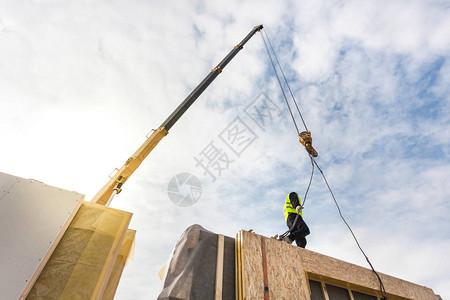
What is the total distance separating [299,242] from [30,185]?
234 inches

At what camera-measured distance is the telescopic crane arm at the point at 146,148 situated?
5.37 meters

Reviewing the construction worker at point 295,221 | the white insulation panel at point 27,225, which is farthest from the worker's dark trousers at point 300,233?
the white insulation panel at point 27,225

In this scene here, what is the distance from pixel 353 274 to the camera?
15.7ft

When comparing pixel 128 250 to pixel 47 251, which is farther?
pixel 128 250

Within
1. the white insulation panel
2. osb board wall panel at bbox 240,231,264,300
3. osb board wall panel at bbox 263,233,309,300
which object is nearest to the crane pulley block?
osb board wall panel at bbox 263,233,309,300

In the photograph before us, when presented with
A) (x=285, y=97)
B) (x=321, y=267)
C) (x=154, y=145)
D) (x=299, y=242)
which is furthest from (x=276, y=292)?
(x=285, y=97)

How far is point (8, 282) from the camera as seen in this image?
A: 9.09 feet

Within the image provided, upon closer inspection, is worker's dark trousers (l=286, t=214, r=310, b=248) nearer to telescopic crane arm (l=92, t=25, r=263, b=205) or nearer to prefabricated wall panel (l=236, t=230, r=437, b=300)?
prefabricated wall panel (l=236, t=230, r=437, b=300)

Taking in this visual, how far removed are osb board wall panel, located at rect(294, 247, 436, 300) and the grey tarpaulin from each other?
1522 mm

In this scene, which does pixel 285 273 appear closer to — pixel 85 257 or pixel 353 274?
pixel 353 274

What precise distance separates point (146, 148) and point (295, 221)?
4584 millimetres

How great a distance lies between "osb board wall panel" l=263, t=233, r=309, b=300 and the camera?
381 centimetres

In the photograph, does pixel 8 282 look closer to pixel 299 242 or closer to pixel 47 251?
pixel 47 251

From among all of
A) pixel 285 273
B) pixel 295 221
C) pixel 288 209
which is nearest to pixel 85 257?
pixel 285 273
